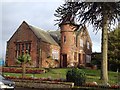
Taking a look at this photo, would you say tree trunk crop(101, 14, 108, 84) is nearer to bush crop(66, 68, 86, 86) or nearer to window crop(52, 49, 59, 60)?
bush crop(66, 68, 86, 86)

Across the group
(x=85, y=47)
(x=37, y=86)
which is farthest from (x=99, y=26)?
(x=85, y=47)

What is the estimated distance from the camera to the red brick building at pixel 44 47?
4597cm

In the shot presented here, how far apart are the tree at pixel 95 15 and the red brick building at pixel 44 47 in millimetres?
14845

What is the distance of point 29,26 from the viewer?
154ft

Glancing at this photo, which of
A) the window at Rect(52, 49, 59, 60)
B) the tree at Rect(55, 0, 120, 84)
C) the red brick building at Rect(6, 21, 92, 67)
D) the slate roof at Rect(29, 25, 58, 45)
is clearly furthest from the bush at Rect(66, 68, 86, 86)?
the window at Rect(52, 49, 59, 60)

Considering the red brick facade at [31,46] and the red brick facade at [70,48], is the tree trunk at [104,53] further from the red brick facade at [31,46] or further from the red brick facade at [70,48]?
the red brick facade at [31,46]

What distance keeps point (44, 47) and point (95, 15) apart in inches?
758

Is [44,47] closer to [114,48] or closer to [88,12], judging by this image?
[114,48]

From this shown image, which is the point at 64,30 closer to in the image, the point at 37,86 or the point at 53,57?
the point at 53,57

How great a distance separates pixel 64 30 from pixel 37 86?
23291 millimetres

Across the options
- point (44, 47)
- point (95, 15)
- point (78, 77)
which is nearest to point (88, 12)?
point (95, 15)

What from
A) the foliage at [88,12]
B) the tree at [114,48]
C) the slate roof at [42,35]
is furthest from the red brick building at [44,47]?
the foliage at [88,12]

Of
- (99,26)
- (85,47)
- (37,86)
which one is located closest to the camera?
(37,86)

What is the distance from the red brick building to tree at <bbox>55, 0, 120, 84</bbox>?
1484 cm
